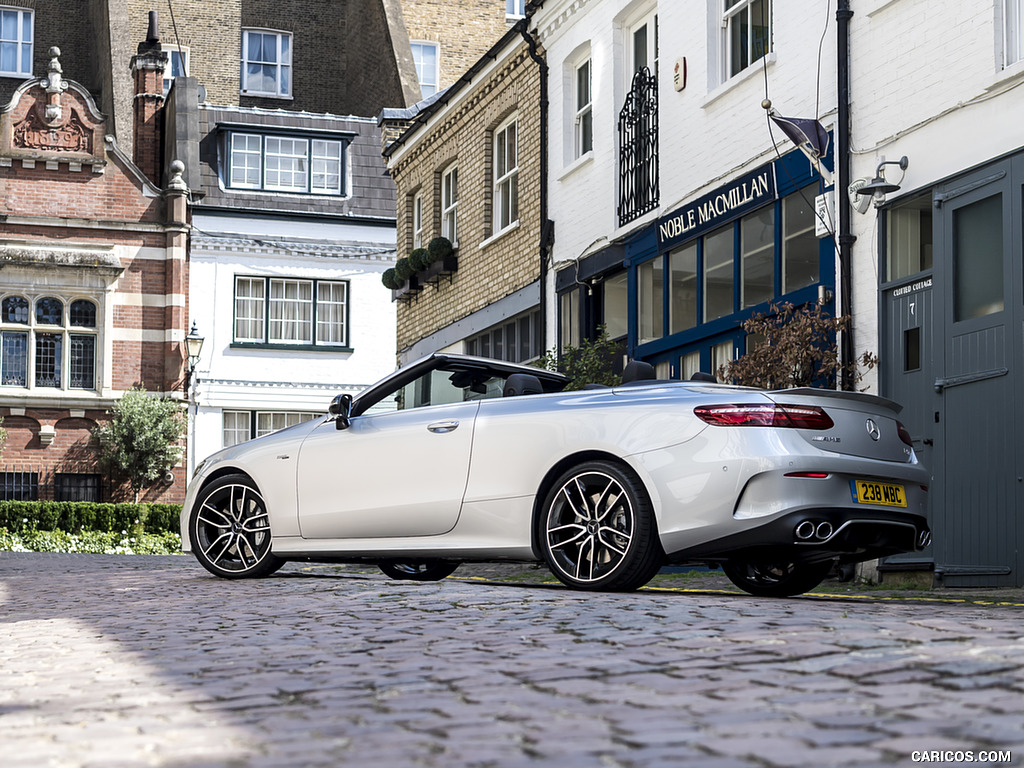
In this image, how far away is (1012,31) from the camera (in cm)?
1015

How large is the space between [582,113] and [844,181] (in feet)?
22.2

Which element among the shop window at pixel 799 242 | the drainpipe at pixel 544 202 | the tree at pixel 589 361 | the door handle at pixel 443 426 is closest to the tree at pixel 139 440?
the drainpipe at pixel 544 202

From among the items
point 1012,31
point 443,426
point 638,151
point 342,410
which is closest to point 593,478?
point 443,426

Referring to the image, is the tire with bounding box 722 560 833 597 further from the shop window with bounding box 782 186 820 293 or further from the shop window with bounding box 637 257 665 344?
the shop window with bounding box 637 257 665 344

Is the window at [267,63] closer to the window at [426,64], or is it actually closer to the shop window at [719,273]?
the window at [426,64]

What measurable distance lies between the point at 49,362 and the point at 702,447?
1080 inches

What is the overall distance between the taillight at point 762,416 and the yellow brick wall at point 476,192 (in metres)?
12.0

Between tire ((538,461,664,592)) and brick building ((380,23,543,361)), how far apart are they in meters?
11.3

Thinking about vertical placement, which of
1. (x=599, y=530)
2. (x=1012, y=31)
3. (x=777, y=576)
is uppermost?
(x=1012, y=31)

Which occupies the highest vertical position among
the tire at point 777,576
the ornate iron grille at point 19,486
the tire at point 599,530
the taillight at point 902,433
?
the taillight at point 902,433

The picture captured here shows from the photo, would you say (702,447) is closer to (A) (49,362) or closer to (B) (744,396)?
(B) (744,396)

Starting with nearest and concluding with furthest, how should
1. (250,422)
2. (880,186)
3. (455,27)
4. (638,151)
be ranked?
(880,186) → (638,151) → (250,422) → (455,27)

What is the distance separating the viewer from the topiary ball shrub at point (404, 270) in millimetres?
23862

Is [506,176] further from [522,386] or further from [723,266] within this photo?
[522,386]
